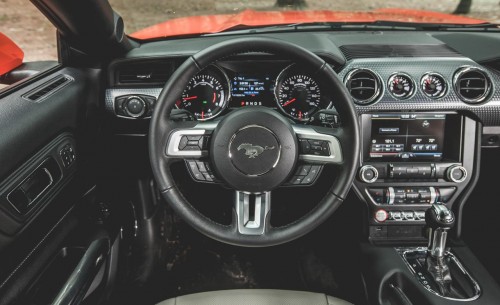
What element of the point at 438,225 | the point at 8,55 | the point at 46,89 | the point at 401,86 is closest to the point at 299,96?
the point at 401,86

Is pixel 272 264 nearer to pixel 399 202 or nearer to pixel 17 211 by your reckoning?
pixel 399 202

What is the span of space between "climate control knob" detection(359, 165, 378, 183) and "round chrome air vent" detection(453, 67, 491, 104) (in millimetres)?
477

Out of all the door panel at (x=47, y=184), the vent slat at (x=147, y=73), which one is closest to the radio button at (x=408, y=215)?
the vent slat at (x=147, y=73)

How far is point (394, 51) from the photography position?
2260mm

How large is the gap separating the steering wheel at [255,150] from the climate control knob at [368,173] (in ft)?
1.97

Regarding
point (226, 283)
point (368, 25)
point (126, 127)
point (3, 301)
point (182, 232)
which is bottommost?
point (226, 283)

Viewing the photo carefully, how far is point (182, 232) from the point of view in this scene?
289cm

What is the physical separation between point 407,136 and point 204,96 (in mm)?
890

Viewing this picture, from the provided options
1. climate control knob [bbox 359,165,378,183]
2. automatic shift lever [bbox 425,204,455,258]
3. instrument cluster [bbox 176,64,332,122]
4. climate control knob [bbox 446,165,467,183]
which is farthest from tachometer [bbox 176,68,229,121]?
climate control knob [bbox 446,165,467,183]

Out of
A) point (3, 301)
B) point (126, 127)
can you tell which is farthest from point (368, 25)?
point (3, 301)

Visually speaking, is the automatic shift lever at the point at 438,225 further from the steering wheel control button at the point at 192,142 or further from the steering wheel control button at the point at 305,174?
the steering wheel control button at the point at 192,142

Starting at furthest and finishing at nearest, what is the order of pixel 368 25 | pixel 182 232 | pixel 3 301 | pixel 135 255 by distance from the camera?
pixel 182 232 → pixel 135 255 → pixel 368 25 → pixel 3 301

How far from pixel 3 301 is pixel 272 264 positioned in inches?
60.9

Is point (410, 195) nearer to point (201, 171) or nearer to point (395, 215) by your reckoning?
point (395, 215)
